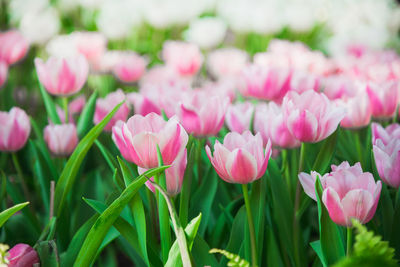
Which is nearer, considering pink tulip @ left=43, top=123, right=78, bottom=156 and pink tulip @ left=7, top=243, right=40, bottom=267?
pink tulip @ left=7, top=243, right=40, bottom=267

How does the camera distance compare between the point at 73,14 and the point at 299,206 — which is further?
the point at 73,14

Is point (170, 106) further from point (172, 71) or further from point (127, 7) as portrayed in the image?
point (127, 7)

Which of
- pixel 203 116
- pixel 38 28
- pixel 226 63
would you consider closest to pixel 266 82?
pixel 203 116

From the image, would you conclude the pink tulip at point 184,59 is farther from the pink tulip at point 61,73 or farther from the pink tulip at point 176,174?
the pink tulip at point 176,174

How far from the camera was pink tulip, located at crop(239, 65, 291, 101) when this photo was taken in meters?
1.16

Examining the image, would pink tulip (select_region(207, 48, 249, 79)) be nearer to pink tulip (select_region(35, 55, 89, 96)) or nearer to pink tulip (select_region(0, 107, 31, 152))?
pink tulip (select_region(35, 55, 89, 96))

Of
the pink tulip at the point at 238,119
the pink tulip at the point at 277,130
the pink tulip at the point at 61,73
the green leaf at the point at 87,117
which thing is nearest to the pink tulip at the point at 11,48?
the pink tulip at the point at 61,73

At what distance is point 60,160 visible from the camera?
1.10m

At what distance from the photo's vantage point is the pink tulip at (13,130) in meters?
0.95

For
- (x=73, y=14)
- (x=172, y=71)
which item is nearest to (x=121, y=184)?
(x=172, y=71)

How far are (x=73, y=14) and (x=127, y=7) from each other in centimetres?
61

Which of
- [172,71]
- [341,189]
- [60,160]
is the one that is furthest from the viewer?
[172,71]

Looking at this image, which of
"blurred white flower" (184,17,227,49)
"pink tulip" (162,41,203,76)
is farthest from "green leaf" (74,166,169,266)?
"blurred white flower" (184,17,227,49)

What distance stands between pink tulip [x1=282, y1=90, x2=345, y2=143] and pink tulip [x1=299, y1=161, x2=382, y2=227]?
117mm
